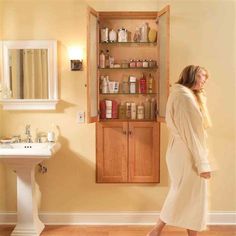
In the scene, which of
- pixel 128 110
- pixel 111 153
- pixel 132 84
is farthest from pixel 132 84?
pixel 111 153

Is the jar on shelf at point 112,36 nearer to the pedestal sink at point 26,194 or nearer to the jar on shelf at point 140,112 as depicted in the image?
the jar on shelf at point 140,112

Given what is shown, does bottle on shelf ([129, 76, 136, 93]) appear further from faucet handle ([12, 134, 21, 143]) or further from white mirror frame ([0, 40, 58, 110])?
faucet handle ([12, 134, 21, 143])

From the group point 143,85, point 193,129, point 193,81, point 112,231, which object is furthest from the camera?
point 143,85

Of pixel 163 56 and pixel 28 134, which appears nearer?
pixel 163 56

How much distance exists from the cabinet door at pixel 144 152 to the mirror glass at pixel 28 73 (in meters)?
0.99

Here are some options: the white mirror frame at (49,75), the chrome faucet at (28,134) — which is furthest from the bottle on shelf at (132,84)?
the chrome faucet at (28,134)

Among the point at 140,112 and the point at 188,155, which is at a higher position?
the point at 140,112

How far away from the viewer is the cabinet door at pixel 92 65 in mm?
3309

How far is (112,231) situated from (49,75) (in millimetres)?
1679

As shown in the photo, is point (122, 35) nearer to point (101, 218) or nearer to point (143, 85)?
point (143, 85)

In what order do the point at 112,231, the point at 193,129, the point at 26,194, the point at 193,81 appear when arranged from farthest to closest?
the point at 112,231 → the point at 26,194 → the point at 193,81 → the point at 193,129

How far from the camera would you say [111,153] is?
3754mm

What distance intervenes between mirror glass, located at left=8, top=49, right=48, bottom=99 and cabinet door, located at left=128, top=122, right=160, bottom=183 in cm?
99

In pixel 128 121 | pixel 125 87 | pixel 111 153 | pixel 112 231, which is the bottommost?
pixel 112 231
